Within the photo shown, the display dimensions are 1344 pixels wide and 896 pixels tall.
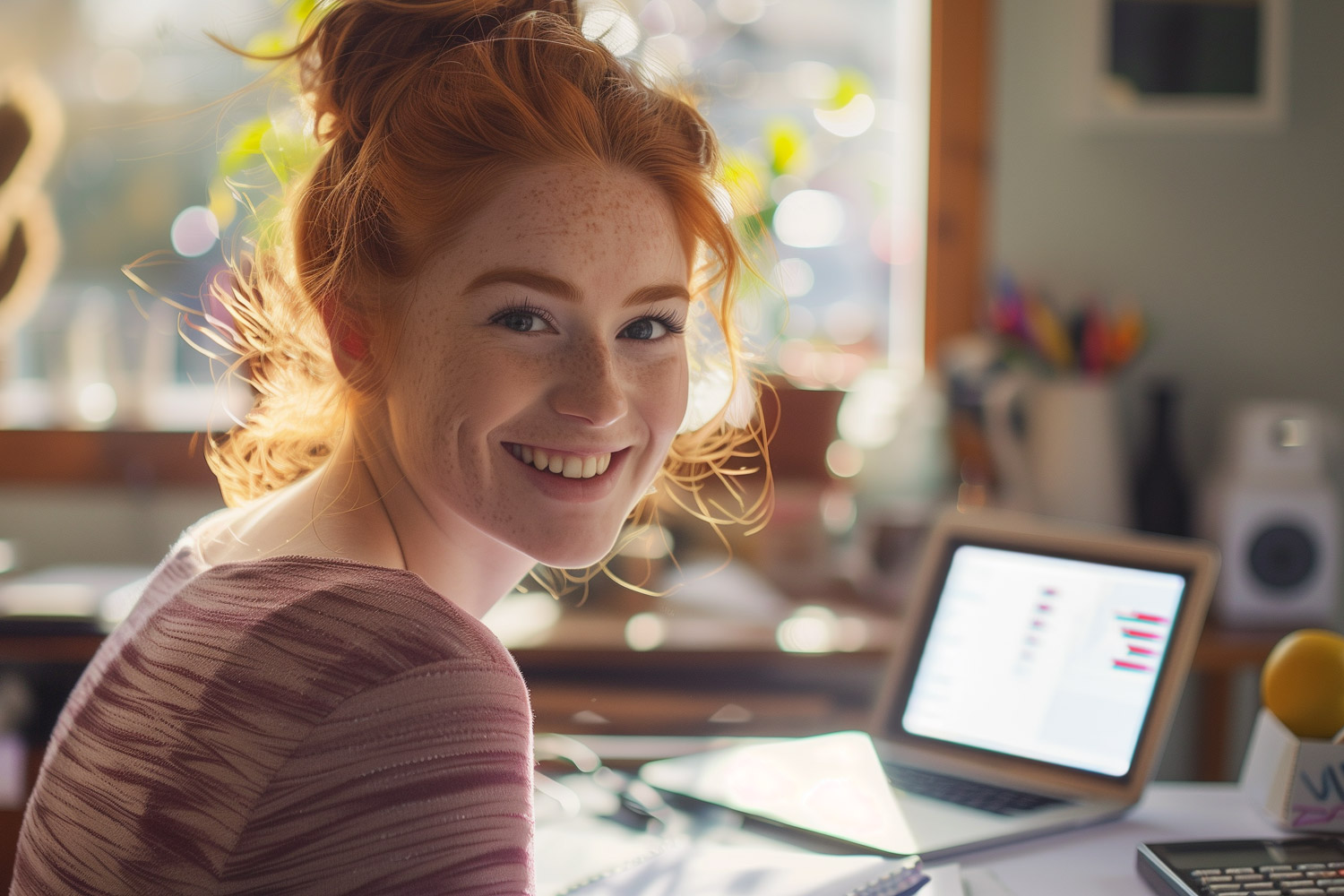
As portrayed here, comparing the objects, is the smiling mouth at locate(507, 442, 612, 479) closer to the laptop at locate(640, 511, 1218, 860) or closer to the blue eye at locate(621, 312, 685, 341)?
the blue eye at locate(621, 312, 685, 341)

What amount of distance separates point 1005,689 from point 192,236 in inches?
73.2

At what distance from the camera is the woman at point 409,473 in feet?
1.75

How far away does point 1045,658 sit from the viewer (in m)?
1.02

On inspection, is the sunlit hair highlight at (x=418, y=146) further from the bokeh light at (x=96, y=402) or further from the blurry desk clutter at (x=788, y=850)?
the bokeh light at (x=96, y=402)

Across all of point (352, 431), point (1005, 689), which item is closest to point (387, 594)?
point (352, 431)

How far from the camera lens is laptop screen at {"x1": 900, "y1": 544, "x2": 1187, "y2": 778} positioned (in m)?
0.98

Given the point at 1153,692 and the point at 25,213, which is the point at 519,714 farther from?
the point at 25,213

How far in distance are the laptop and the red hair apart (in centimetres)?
47

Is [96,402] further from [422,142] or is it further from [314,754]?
[314,754]

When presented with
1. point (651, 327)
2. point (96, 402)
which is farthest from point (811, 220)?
point (651, 327)

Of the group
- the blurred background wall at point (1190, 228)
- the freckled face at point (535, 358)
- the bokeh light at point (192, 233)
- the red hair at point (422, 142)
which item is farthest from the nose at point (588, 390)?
the bokeh light at point (192, 233)

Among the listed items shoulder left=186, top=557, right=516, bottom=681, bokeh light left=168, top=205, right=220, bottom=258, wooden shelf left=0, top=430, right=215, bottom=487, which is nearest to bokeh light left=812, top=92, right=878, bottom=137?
bokeh light left=168, top=205, right=220, bottom=258

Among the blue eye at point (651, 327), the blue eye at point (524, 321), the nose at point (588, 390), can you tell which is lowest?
the nose at point (588, 390)

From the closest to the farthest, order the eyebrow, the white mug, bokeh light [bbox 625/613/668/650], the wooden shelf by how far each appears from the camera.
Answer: the eyebrow → bokeh light [bbox 625/613/668/650] → the white mug → the wooden shelf
